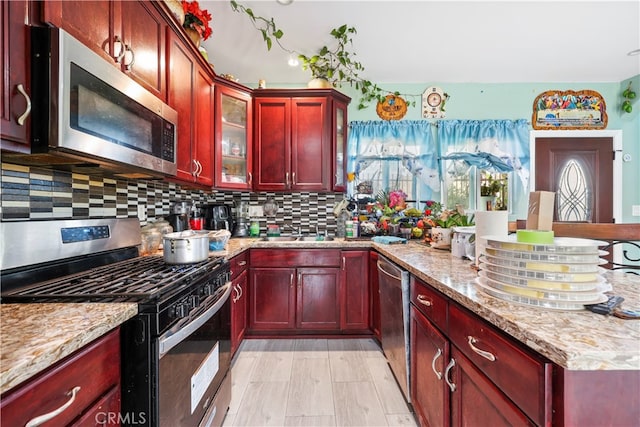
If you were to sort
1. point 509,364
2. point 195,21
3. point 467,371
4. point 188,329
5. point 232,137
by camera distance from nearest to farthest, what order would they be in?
point 509,364 < point 467,371 < point 188,329 < point 195,21 < point 232,137

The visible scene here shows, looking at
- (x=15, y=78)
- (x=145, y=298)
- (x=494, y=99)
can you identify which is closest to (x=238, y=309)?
(x=145, y=298)

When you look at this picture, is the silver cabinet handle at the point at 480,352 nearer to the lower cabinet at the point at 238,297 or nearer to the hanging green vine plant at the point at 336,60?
the lower cabinet at the point at 238,297

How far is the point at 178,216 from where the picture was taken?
2199 millimetres

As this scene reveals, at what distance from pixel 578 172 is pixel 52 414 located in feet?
15.1

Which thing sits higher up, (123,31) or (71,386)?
(123,31)

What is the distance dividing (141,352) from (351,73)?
3.04 meters

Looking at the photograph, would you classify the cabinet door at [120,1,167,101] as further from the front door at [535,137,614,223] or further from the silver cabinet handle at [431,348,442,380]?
the front door at [535,137,614,223]

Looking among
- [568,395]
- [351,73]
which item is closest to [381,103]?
[351,73]

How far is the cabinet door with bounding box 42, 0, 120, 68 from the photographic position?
910 mm

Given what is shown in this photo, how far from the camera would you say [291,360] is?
83.5 inches

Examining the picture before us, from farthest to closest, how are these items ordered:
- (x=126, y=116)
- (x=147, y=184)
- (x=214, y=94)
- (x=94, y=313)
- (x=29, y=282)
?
(x=214, y=94) → (x=147, y=184) → (x=126, y=116) → (x=29, y=282) → (x=94, y=313)

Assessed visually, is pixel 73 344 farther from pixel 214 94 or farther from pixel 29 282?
pixel 214 94

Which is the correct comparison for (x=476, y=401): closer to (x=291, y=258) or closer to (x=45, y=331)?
(x=45, y=331)

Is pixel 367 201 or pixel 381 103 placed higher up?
pixel 381 103
